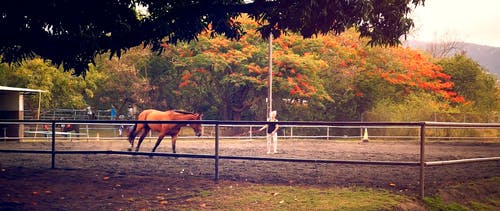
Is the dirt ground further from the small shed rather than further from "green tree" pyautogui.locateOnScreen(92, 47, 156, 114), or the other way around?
"green tree" pyautogui.locateOnScreen(92, 47, 156, 114)

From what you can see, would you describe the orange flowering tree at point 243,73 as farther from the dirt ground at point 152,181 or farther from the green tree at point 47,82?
the dirt ground at point 152,181

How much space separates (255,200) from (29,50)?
587 cm

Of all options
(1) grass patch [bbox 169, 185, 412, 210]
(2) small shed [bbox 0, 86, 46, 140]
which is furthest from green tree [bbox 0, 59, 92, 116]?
(1) grass patch [bbox 169, 185, 412, 210]

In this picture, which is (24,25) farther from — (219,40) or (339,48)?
(339,48)

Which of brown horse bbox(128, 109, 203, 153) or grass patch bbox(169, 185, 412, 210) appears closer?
grass patch bbox(169, 185, 412, 210)

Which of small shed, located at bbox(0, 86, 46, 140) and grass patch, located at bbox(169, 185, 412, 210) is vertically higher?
small shed, located at bbox(0, 86, 46, 140)

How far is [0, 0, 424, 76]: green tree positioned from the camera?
918 cm

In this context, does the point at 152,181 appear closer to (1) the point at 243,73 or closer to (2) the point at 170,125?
(2) the point at 170,125

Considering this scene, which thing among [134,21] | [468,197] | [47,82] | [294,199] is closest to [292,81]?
[47,82]

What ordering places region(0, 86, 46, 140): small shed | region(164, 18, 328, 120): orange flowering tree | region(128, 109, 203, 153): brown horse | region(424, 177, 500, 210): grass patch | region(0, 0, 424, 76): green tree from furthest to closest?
region(164, 18, 328, 120): orange flowering tree → region(0, 86, 46, 140): small shed → region(128, 109, 203, 153): brown horse → region(0, 0, 424, 76): green tree → region(424, 177, 500, 210): grass patch

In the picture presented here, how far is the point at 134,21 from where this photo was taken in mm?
10750

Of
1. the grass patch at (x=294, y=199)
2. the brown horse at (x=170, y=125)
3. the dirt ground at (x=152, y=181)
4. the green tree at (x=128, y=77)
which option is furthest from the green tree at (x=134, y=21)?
the green tree at (x=128, y=77)

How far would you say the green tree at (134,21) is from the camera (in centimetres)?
918

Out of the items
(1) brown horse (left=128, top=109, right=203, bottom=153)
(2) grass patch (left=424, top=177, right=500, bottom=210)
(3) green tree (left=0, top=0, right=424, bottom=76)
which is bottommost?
(2) grass patch (left=424, top=177, right=500, bottom=210)
